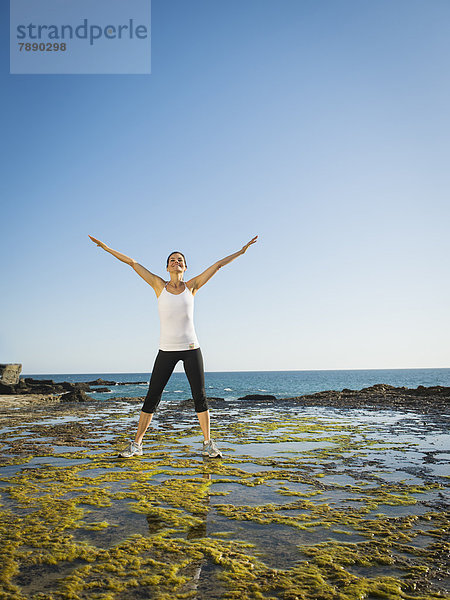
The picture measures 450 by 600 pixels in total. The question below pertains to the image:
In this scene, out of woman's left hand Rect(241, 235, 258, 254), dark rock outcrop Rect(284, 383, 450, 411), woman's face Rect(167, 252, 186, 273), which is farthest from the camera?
dark rock outcrop Rect(284, 383, 450, 411)

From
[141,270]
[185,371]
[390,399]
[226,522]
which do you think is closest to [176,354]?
[185,371]

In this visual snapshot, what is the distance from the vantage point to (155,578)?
2418 millimetres

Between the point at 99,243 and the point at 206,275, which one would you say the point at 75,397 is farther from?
the point at 206,275

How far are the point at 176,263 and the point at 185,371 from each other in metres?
1.64

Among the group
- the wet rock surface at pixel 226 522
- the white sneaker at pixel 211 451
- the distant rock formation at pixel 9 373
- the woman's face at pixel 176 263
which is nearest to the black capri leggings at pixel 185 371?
the white sneaker at pixel 211 451

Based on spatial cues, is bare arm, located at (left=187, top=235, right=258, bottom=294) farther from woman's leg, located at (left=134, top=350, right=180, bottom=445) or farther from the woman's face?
woman's leg, located at (left=134, top=350, right=180, bottom=445)

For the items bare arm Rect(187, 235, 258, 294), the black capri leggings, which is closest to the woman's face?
bare arm Rect(187, 235, 258, 294)

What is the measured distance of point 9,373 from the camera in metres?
35.0

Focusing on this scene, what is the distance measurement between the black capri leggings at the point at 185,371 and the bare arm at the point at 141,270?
1025 mm

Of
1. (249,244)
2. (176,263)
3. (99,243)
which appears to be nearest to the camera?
(176,263)

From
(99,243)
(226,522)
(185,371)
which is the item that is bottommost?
(226,522)

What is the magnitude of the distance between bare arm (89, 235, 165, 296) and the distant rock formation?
3286 cm

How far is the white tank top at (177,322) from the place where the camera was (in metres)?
6.03

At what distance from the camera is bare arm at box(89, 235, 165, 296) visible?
632cm
